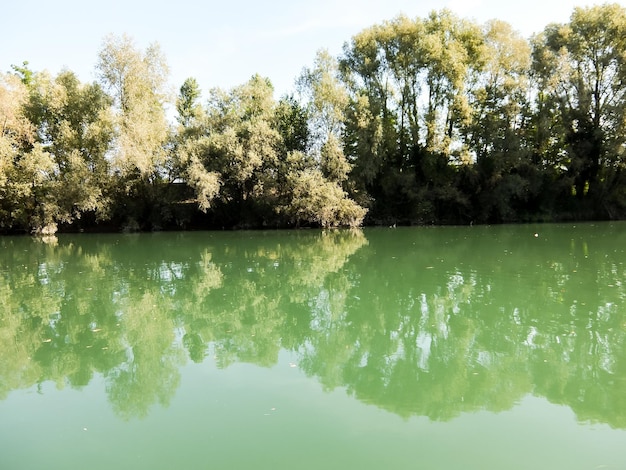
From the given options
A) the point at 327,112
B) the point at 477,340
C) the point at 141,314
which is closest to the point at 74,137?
the point at 327,112

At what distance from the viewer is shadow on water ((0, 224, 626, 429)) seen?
6180mm

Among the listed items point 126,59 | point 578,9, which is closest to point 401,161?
point 578,9

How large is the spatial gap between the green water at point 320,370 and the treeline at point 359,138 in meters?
20.4

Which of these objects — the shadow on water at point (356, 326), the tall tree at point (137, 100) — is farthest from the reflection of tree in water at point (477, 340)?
the tall tree at point (137, 100)

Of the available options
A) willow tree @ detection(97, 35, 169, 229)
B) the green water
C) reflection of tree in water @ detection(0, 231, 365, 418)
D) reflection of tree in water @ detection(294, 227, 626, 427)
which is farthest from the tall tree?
reflection of tree in water @ detection(294, 227, 626, 427)

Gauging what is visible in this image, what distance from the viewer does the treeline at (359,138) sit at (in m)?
33.1

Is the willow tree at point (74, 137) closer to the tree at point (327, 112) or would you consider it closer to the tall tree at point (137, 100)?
the tall tree at point (137, 100)

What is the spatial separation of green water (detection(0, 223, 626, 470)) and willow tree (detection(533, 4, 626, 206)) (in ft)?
82.2

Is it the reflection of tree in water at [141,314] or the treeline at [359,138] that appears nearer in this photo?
the reflection of tree in water at [141,314]

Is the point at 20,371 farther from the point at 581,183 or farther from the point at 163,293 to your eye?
the point at 581,183

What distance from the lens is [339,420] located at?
17.1 feet

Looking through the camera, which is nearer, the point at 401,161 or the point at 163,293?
the point at 163,293

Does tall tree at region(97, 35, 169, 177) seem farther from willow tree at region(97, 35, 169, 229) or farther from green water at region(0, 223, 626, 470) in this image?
green water at region(0, 223, 626, 470)

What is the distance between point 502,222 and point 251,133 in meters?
19.1
